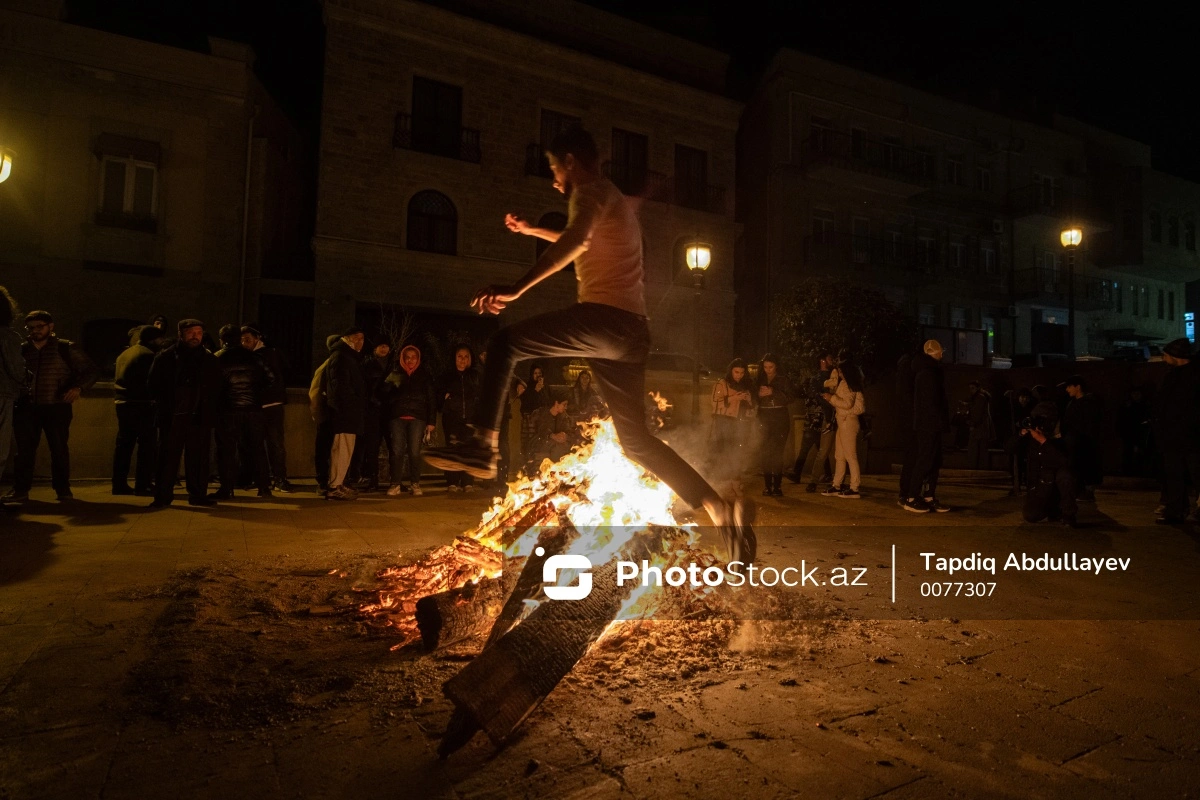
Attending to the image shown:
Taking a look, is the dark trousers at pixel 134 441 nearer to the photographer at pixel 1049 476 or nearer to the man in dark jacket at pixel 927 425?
the man in dark jacket at pixel 927 425

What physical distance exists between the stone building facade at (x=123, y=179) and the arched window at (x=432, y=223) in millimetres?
4219

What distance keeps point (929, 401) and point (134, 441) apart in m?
9.54

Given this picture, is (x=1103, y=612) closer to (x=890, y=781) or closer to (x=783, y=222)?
(x=890, y=781)

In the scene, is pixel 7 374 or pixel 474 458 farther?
pixel 7 374

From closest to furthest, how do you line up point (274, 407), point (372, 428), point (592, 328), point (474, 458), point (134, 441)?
point (592, 328), point (474, 458), point (134, 441), point (274, 407), point (372, 428)

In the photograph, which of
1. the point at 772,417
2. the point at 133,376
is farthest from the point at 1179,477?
the point at 133,376

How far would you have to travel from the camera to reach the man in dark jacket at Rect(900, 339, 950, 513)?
305 inches

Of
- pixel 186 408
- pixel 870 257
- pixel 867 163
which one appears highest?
pixel 867 163

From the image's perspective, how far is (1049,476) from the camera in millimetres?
6875

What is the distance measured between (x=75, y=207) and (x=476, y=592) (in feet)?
65.4

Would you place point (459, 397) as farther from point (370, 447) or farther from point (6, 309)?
point (6, 309)

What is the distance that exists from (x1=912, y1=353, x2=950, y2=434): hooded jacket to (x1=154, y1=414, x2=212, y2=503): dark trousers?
→ 814cm

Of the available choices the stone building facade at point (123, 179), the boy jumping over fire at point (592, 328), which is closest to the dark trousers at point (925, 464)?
the boy jumping over fire at point (592, 328)

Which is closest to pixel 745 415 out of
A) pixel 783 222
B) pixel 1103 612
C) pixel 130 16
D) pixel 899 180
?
pixel 1103 612
